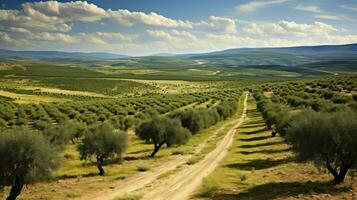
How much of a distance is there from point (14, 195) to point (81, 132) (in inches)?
1336

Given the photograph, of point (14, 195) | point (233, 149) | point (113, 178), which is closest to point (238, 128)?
point (233, 149)

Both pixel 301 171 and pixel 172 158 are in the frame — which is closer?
pixel 301 171

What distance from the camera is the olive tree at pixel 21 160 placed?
2991 centimetres

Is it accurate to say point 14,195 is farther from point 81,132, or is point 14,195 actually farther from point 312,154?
point 81,132

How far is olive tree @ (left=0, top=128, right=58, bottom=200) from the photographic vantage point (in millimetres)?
29906

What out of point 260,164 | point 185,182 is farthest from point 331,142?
point 260,164

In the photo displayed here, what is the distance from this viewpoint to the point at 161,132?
53.2 metres

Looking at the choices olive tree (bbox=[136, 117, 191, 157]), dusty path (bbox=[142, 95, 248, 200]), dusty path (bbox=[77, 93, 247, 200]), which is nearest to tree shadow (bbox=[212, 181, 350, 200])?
dusty path (bbox=[142, 95, 248, 200])

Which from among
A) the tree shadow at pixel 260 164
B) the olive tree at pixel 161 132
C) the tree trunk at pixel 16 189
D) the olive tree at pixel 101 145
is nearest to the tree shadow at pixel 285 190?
the tree shadow at pixel 260 164

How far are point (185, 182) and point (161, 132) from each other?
18131 mm

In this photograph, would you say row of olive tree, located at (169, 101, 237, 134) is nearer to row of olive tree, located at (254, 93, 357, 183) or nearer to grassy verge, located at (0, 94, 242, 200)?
grassy verge, located at (0, 94, 242, 200)

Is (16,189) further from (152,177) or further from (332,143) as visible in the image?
(332,143)

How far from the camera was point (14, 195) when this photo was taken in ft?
99.1

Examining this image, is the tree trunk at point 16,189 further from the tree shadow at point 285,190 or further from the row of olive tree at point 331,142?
the row of olive tree at point 331,142
